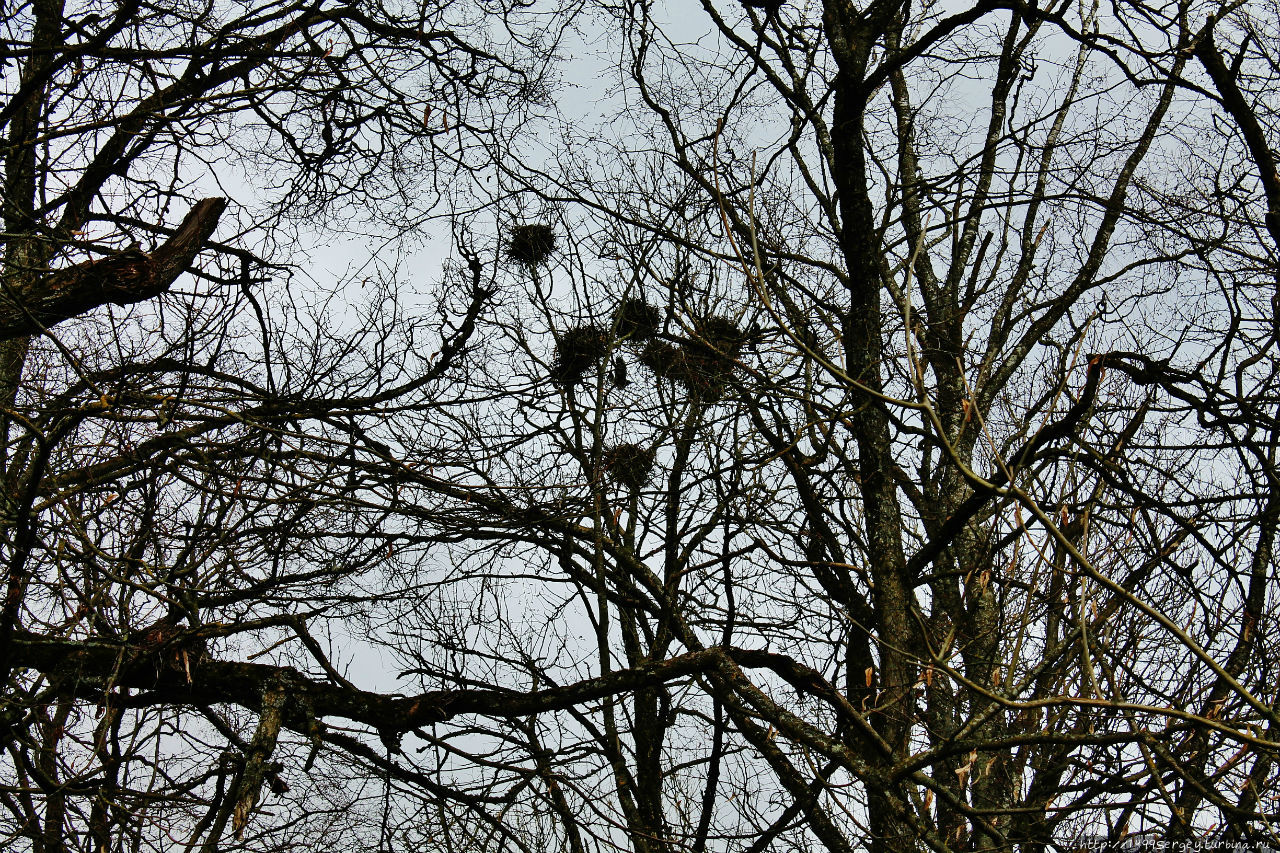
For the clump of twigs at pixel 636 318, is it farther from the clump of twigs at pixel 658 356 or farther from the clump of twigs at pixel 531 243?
the clump of twigs at pixel 531 243

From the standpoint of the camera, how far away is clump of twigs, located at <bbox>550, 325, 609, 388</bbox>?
6.73 m

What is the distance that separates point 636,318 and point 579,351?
0.48 metres

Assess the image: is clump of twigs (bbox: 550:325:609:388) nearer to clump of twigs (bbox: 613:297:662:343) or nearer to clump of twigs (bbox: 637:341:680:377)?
clump of twigs (bbox: 613:297:662:343)

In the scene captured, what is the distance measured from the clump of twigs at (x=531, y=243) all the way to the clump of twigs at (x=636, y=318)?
2.14ft

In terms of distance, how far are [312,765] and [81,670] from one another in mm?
1182

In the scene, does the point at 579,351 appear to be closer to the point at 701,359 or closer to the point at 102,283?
the point at 701,359

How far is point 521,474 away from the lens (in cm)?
566

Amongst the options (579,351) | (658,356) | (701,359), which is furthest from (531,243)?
(701,359)

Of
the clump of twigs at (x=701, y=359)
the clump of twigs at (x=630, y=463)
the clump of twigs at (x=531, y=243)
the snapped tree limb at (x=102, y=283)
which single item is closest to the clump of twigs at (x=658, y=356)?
the clump of twigs at (x=701, y=359)

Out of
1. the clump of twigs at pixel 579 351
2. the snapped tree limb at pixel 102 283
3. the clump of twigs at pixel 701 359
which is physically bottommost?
the snapped tree limb at pixel 102 283

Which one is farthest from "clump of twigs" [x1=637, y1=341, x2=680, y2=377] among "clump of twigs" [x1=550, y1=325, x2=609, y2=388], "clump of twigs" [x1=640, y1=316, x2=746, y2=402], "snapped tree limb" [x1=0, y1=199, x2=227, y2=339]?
"snapped tree limb" [x1=0, y1=199, x2=227, y2=339]

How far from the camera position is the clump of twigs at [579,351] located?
6.73m

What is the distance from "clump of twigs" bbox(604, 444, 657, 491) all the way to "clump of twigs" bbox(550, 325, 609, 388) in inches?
21.9

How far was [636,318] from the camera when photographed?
6.95m
